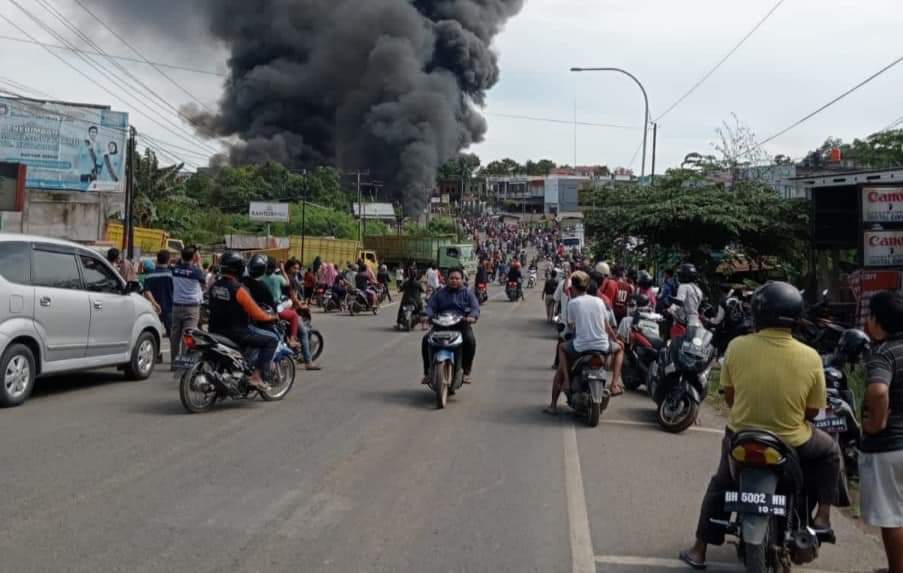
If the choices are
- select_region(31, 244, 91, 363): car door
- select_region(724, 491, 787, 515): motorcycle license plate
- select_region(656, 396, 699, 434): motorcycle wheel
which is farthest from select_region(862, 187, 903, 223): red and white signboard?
select_region(31, 244, 91, 363): car door

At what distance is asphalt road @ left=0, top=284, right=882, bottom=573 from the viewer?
4.83 m

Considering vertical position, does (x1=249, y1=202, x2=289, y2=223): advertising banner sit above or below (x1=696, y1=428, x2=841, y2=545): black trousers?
above

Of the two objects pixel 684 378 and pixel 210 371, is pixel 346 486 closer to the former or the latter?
pixel 210 371

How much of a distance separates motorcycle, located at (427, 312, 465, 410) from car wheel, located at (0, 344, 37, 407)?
403cm

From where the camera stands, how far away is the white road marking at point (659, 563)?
16.0 ft

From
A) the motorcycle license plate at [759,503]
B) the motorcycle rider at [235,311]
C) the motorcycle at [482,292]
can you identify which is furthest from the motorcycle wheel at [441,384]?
the motorcycle at [482,292]

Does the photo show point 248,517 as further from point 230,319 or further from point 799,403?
point 230,319

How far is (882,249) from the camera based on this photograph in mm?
12266

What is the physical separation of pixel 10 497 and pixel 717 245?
1778 cm

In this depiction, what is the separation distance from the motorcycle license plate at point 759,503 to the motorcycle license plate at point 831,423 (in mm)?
1687

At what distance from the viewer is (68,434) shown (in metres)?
7.67

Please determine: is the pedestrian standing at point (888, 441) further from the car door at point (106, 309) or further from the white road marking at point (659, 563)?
the car door at point (106, 309)

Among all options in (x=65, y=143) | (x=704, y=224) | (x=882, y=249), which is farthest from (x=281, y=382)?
(x=65, y=143)

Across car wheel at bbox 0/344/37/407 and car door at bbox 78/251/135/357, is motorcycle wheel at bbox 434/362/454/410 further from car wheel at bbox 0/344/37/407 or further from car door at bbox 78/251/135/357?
car wheel at bbox 0/344/37/407
